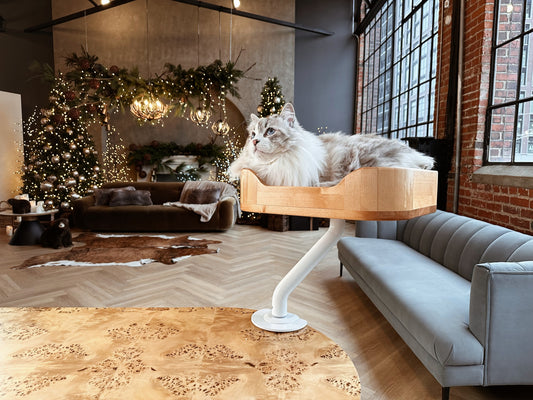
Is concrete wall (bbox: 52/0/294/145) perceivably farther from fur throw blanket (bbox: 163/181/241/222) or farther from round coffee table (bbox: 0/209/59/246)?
round coffee table (bbox: 0/209/59/246)

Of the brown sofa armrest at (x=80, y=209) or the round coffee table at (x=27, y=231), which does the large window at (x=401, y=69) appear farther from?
the round coffee table at (x=27, y=231)

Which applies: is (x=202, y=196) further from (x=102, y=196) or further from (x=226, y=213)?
(x=102, y=196)

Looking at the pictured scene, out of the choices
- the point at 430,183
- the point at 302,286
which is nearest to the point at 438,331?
the point at 430,183

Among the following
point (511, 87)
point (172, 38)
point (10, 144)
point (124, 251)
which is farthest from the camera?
→ point (172, 38)

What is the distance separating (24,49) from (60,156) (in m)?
3.17

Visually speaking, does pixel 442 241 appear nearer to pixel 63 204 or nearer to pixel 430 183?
pixel 430 183

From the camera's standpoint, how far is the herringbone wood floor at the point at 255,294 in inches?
72.1

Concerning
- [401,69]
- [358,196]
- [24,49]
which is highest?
[24,49]

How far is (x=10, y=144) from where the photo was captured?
6.59 metres

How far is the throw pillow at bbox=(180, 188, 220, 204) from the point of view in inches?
230

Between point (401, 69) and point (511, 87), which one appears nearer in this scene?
point (511, 87)

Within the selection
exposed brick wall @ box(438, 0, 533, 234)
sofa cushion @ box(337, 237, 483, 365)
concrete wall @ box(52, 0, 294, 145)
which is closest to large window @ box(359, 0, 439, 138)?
exposed brick wall @ box(438, 0, 533, 234)

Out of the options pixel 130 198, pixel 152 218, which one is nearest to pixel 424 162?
pixel 152 218

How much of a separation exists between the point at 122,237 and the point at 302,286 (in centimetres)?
319
